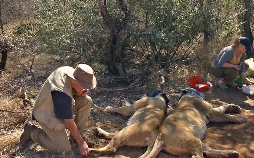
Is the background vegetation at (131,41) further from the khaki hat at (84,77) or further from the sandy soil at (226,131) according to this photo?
the khaki hat at (84,77)

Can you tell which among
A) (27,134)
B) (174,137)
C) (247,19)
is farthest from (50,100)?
(247,19)

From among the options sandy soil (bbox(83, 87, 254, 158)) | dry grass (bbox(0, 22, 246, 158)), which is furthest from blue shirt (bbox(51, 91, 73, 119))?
sandy soil (bbox(83, 87, 254, 158))

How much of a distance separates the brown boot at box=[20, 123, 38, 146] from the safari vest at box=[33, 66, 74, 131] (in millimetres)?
258

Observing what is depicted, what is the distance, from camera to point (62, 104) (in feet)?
10.8

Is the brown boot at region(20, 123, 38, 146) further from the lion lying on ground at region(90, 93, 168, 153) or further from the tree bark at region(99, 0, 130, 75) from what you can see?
the tree bark at region(99, 0, 130, 75)

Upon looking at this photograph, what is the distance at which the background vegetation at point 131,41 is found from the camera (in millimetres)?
5684

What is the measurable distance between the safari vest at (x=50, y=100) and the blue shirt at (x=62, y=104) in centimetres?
6

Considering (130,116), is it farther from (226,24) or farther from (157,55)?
(226,24)

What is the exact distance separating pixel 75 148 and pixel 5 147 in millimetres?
776

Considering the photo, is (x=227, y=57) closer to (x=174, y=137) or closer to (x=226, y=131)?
(x=226, y=131)

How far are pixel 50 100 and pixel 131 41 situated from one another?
2.73 metres

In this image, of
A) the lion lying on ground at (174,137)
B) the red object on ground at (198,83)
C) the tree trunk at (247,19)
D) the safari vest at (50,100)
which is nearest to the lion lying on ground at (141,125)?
the lion lying on ground at (174,137)

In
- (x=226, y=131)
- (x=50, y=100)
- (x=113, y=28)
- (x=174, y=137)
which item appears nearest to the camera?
(x=50, y=100)

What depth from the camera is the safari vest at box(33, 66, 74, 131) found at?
3354 millimetres
